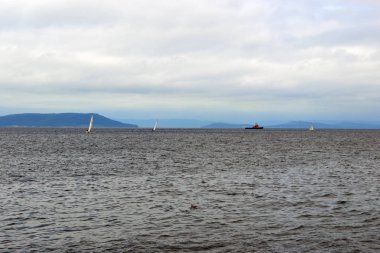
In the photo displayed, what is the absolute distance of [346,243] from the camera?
24.5 metres

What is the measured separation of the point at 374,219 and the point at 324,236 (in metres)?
6.21

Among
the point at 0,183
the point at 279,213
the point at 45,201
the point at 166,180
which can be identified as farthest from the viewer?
the point at 166,180

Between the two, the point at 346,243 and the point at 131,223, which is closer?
the point at 346,243

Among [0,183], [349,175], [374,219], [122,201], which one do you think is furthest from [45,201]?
[349,175]

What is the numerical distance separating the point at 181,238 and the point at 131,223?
5.12m

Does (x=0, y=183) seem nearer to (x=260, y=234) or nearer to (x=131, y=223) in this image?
(x=131, y=223)

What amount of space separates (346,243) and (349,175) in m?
34.9

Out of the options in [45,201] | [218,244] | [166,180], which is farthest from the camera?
[166,180]

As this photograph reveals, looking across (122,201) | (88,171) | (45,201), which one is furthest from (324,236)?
(88,171)

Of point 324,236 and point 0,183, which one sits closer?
point 324,236

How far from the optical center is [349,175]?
57.4m

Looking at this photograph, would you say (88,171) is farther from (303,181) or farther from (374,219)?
(374,219)

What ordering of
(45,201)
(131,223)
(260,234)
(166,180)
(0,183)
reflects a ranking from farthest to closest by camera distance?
(166,180) < (0,183) < (45,201) < (131,223) < (260,234)

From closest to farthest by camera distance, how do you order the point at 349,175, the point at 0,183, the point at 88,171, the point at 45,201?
the point at 45,201
the point at 0,183
the point at 349,175
the point at 88,171
